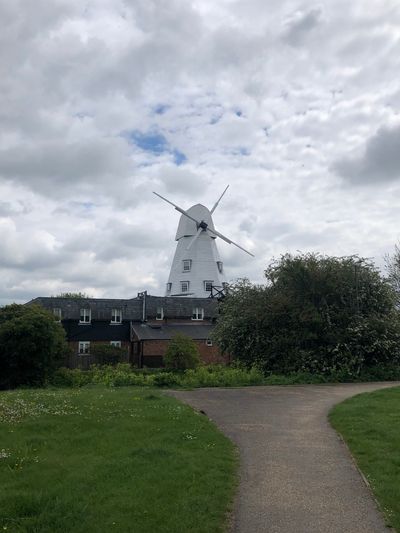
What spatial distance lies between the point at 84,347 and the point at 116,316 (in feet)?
14.3

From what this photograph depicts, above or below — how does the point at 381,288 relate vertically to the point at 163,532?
above

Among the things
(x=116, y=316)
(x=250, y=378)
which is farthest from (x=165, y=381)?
(x=116, y=316)

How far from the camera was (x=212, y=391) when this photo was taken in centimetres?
1870

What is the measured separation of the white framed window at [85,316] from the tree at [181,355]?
50.7 feet

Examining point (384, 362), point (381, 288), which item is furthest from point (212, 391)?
point (381, 288)

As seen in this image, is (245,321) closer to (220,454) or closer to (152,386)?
(152,386)

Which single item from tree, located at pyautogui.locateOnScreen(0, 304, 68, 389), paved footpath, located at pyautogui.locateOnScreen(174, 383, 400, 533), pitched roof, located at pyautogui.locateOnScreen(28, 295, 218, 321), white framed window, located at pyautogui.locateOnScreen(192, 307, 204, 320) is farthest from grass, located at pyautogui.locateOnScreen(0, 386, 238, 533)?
white framed window, located at pyautogui.locateOnScreen(192, 307, 204, 320)

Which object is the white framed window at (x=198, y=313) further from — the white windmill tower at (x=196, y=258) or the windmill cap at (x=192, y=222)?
the windmill cap at (x=192, y=222)

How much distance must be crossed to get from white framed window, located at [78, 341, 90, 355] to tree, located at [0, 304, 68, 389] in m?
22.1

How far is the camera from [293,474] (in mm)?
7707

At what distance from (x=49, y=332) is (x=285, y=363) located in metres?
12.7

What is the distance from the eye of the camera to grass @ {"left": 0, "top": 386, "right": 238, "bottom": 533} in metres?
5.75

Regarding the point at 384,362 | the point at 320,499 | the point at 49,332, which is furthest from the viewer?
the point at 49,332

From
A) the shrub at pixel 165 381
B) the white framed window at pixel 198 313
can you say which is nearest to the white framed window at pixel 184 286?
the white framed window at pixel 198 313
